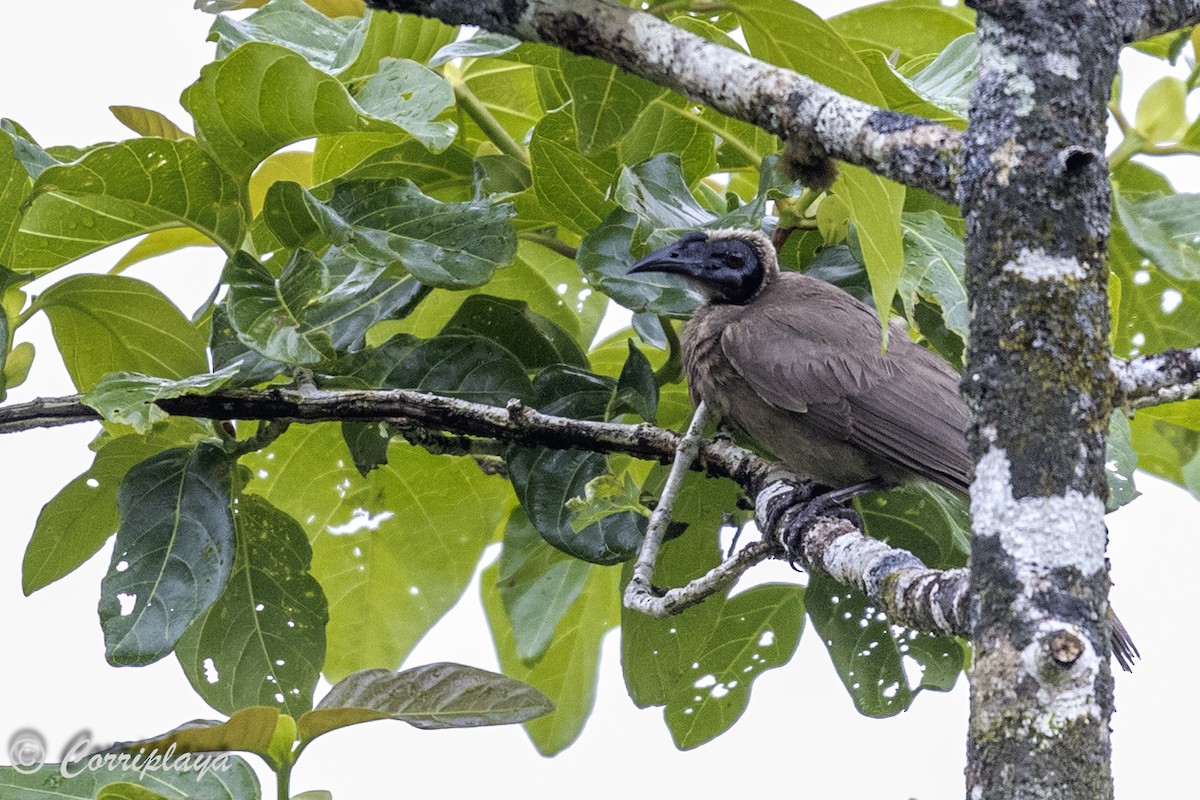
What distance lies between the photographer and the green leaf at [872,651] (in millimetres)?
2373

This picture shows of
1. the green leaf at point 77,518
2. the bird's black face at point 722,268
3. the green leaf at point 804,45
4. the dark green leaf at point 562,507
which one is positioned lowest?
the green leaf at point 77,518

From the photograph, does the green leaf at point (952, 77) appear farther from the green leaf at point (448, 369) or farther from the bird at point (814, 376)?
the green leaf at point (448, 369)

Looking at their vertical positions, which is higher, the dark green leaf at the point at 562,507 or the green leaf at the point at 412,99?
the green leaf at the point at 412,99

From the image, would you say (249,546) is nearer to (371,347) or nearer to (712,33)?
→ (371,347)

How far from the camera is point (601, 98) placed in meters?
1.96

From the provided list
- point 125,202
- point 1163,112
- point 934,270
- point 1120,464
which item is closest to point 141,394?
point 125,202

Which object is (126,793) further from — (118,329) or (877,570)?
(877,570)

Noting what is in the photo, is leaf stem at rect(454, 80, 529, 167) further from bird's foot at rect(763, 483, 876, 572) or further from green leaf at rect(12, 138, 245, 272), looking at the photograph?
bird's foot at rect(763, 483, 876, 572)

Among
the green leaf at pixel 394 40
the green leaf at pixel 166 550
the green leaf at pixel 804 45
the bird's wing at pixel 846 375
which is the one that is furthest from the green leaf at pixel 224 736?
the bird's wing at pixel 846 375

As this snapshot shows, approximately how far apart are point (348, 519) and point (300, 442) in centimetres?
18

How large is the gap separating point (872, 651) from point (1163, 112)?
1107mm

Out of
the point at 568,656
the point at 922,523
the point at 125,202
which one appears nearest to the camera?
the point at 125,202

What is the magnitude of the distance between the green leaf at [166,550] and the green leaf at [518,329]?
0.48 metres

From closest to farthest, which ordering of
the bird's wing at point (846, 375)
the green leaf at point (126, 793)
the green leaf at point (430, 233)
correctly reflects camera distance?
the green leaf at point (126, 793) → the green leaf at point (430, 233) → the bird's wing at point (846, 375)
